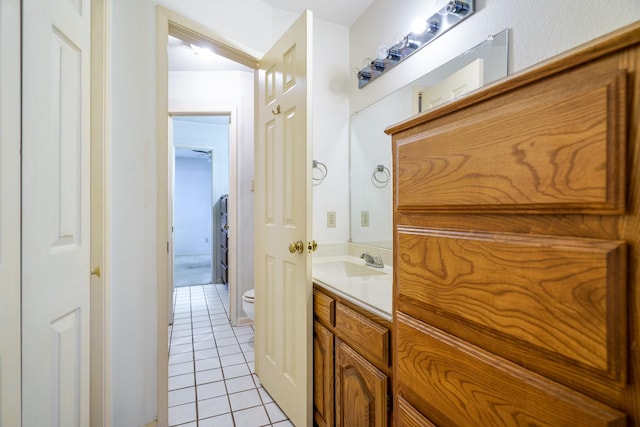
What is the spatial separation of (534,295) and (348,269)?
148 cm

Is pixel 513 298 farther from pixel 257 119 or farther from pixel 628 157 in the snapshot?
pixel 257 119

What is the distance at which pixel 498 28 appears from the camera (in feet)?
3.87

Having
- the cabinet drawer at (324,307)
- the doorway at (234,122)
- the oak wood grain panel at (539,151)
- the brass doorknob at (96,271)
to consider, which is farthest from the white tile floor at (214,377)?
the oak wood grain panel at (539,151)

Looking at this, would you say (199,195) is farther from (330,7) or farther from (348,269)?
(348,269)

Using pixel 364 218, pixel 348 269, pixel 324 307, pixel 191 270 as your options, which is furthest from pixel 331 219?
pixel 191 270

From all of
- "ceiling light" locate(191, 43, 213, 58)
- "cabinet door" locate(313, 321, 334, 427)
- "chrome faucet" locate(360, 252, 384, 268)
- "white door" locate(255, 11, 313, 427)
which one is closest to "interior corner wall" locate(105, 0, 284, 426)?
"white door" locate(255, 11, 313, 427)

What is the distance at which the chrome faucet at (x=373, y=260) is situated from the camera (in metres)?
1.80

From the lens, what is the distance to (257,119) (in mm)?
2029

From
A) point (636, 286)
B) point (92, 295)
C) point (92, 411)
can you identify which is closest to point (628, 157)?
point (636, 286)

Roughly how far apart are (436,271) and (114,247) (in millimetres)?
1446

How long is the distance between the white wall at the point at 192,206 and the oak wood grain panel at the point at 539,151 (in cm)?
747

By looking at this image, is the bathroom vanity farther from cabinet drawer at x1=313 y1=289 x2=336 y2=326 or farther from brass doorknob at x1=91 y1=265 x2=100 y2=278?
brass doorknob at x1=91 y1=265 x2=100 y2=278
